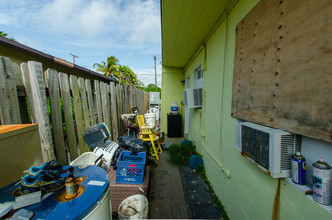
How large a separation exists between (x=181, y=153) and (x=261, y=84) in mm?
2887

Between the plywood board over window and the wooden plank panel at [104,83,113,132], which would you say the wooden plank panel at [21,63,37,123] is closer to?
the wooden plank panel at [104,83,113,132]

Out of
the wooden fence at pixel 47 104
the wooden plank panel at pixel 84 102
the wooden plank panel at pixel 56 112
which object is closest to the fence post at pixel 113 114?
the wooden fence at pixel 47 104

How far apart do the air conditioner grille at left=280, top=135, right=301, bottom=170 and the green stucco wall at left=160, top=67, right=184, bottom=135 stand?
496 cm

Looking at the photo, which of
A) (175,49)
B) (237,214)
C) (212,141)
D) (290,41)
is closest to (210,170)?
(212,141)

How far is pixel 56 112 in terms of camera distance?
5.48 feet

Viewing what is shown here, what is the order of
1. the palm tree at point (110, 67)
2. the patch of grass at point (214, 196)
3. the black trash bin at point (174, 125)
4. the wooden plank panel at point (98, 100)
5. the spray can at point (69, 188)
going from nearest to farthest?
the spray can at point (69, 188), the patch of grass at point (214, 196), the wooden plank panel at point (98, 100), the black trash bin at point (174, 125), the palm tree at point (110, 67)

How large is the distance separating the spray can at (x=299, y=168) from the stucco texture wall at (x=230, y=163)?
0.31 ft

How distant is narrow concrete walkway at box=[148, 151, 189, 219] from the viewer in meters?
2.02

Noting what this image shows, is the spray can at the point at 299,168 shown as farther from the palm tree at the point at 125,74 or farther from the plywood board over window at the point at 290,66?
the palm tree at the point at 125,74

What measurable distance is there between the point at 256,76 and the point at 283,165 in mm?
818

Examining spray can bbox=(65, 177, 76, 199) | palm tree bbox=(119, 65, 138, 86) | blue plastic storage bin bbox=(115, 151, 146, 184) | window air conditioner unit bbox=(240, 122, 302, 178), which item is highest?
palm tree bbox=(119, 65, 138, 86)

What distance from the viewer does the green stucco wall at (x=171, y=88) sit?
577 centimetres

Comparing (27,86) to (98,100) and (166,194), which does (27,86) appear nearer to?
(98,100)

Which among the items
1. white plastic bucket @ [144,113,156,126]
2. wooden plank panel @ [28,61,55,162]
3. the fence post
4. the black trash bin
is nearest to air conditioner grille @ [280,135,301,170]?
wooden plank panel @ [28,61,55,162]
